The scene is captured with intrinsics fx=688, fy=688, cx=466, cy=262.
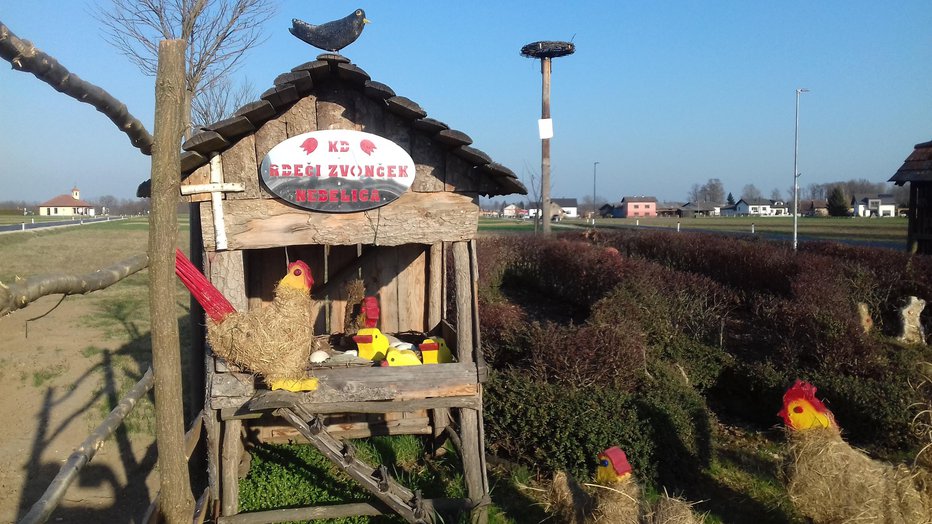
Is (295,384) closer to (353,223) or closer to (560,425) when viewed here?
(353,223)

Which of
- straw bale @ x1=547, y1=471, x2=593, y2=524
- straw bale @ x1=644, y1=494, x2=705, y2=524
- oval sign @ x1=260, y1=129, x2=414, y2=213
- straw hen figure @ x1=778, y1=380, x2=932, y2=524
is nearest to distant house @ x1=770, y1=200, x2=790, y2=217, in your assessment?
straw hen figure @ x1=778, y1=380, x2=932, y2=524

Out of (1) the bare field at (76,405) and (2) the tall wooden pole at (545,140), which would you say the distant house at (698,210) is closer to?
(2) the tall wooden pole at (545,140)

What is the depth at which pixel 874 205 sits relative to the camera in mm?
96938

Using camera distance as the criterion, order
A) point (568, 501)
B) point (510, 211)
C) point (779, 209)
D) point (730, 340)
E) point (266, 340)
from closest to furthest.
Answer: point (266, 340), point (568, 501), point (730, 340), point (779, 209), point (510, 211)

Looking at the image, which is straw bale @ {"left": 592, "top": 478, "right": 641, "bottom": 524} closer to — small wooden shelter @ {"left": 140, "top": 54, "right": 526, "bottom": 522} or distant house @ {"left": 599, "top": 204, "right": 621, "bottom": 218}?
small wooden shelter @ {"left": 140, "top": 54, "right": 526, "bottom": 522}

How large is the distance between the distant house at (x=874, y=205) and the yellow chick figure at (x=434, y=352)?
325 feet

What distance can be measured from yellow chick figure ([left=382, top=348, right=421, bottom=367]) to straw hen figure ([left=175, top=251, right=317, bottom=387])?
3.32ft

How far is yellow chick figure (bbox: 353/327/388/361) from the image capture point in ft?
19.0

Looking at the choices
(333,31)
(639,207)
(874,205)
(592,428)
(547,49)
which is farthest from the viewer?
(639,207)

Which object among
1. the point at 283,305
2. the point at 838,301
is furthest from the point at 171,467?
the point at 838,301

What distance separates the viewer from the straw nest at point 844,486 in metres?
4.10

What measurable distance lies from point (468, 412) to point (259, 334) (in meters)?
1.72

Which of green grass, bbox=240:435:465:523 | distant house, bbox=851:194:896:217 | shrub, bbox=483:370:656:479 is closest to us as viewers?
green grass, bbox=240:435:465:523

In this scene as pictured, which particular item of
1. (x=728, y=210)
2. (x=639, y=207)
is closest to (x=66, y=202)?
(x=639, y=207)
